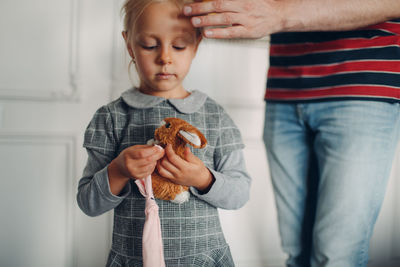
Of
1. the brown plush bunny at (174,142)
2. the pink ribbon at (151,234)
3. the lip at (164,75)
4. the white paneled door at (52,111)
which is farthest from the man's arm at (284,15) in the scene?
the white paneled door at (52,111)

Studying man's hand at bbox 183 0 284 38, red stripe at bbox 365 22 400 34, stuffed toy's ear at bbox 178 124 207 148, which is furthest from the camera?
red stripe at bbox 365 22 400 34

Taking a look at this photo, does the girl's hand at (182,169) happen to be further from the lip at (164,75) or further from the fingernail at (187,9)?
the fingernail at (187,9)

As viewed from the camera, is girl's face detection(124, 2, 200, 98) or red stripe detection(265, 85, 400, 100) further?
red stripe detection(265, 85, 400, 100)

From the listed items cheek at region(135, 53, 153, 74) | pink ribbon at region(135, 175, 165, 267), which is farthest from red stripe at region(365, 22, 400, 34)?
pink ribbon at region(135, 175, 165, 267)

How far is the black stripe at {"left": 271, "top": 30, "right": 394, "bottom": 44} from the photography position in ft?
2.89

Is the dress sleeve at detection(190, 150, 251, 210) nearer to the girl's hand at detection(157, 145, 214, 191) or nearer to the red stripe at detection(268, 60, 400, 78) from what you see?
the girl's hand at detection(157, 145, 214, 191)

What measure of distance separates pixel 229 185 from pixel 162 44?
344 mm

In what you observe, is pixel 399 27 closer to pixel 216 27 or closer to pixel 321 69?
pixel 321 69

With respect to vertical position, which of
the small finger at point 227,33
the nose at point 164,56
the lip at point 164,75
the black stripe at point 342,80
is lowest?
the lip at point 164,75

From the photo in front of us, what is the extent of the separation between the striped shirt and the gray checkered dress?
32cm

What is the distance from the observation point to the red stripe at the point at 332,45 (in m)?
0.86

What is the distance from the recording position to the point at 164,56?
0.74 m

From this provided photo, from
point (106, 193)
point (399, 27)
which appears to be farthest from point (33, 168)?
point (399, 27)

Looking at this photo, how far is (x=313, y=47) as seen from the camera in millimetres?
977
